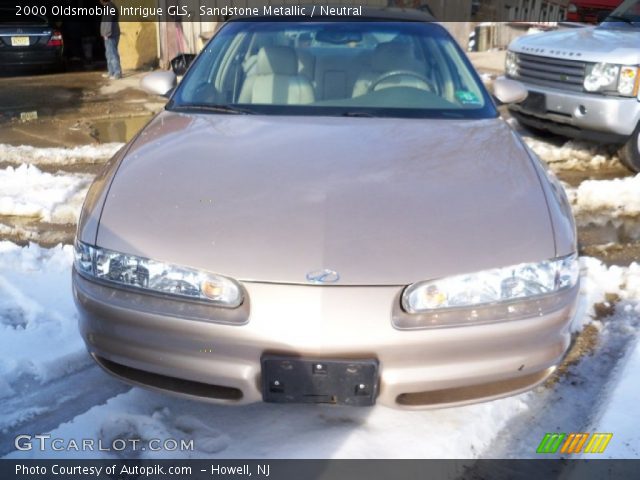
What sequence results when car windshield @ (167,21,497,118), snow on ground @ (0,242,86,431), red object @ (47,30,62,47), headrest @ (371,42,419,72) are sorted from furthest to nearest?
red object @ (47,30,62,47) → headrest @ (371,42,419,72) → car windshield @ (167,21,497,118) → snow on ground @ (0,242,86,431)

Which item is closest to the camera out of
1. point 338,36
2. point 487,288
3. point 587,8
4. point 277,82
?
point 487,288

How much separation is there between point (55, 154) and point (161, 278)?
471 centimetres

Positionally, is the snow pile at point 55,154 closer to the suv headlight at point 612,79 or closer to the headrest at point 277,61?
the headrest at point 277,61

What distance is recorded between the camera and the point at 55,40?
40.3 ft

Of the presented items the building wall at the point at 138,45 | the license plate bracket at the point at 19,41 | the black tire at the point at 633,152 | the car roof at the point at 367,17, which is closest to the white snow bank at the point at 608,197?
the black tire at the point at 633,152

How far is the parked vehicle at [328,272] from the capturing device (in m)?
1.97

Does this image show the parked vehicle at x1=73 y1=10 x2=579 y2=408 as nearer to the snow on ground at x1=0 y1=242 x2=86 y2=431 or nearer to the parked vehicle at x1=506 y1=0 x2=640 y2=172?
the snow on ground at x1=0 y1=242 x2=86 y2=431

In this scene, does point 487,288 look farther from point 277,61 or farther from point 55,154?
point 55,154

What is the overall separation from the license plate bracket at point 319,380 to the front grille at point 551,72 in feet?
16.0

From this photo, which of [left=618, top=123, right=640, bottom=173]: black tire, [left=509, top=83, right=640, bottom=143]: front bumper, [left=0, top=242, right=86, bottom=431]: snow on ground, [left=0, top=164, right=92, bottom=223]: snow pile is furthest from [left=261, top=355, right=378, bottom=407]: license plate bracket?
[left=618, top=123, right=640, bottom=173]: black tire

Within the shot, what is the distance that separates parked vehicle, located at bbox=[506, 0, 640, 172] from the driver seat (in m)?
3.00

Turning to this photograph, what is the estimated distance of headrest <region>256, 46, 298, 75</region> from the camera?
3.40 metres

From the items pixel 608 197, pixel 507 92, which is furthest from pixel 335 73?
pixel 608 197

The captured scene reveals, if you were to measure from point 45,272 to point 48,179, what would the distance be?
1.92m
